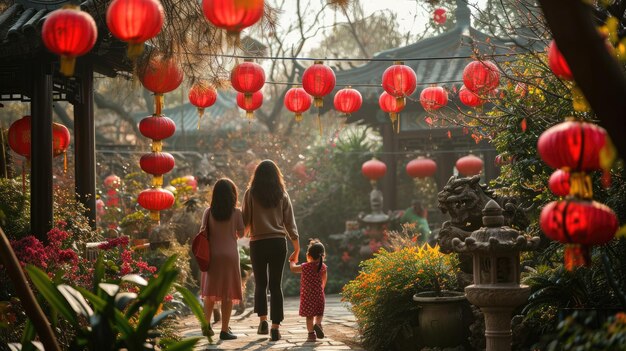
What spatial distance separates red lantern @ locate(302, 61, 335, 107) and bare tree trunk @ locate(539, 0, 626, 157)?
7625 millimetres

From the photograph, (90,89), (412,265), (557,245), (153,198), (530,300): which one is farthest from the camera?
(153,198)

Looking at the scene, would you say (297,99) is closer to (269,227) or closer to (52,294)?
(269,227)

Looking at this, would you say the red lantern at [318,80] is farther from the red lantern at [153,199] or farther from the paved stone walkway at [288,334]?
the red lantern at [153,199]

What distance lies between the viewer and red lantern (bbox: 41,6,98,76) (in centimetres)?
595

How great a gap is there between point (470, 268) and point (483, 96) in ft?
6.39

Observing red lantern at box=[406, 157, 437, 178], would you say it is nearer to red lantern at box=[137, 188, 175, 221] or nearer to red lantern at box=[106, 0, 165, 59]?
Answer: red lantern at box=[137, 188, 175, 221]

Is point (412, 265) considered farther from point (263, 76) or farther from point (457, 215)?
point (263, 76)

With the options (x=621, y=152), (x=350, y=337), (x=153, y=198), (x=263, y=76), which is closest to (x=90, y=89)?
(x=263, y=76)

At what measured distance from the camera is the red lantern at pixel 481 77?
9.93 m

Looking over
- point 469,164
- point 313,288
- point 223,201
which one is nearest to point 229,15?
point 223,201

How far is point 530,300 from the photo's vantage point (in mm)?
7129

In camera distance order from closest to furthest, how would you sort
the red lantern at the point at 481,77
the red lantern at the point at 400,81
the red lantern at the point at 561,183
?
the red lantern at the point at 561,183, the red lantern at the point at 481,77, the red lantern at the point at 400,81

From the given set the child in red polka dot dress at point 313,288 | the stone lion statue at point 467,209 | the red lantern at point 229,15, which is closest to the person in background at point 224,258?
the child in red polka dot dress at point 313,288

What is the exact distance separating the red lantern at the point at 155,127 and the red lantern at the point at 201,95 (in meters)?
0.42
